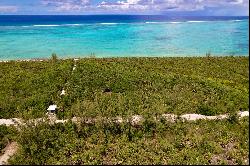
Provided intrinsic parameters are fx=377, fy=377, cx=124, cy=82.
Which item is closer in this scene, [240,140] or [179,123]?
[240,140]

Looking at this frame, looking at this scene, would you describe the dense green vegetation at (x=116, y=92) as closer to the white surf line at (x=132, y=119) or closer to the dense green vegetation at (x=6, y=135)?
the white surf line at (x=132, y=119)

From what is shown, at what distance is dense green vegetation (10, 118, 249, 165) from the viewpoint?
46.2 feet

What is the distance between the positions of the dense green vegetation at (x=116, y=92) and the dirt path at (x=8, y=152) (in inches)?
81.7

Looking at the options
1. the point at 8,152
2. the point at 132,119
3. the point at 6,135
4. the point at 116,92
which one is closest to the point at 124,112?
the point at 132,119

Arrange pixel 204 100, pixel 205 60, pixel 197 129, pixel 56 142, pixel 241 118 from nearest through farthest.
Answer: pixel 56 142, pixel 197 129, pixel 241 118, pixel 204 100, pixel 205 60

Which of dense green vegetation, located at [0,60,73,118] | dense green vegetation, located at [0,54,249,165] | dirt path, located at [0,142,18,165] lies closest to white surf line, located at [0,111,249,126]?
dense green vegetation, located at [0,54,249,165]

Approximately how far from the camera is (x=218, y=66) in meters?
33.1

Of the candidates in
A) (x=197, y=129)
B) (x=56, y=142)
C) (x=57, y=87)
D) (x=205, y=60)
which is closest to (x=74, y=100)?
(x=57, y=87)

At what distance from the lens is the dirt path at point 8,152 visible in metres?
14.3

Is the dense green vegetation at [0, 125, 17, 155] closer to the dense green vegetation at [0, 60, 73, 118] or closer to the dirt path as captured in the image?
the dirt path

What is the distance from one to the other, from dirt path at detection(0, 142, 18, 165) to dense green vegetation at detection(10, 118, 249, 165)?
0.40m

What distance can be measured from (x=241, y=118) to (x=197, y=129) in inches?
109

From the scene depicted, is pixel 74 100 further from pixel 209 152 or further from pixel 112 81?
pixel 209 152

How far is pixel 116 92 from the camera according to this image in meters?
23.0
